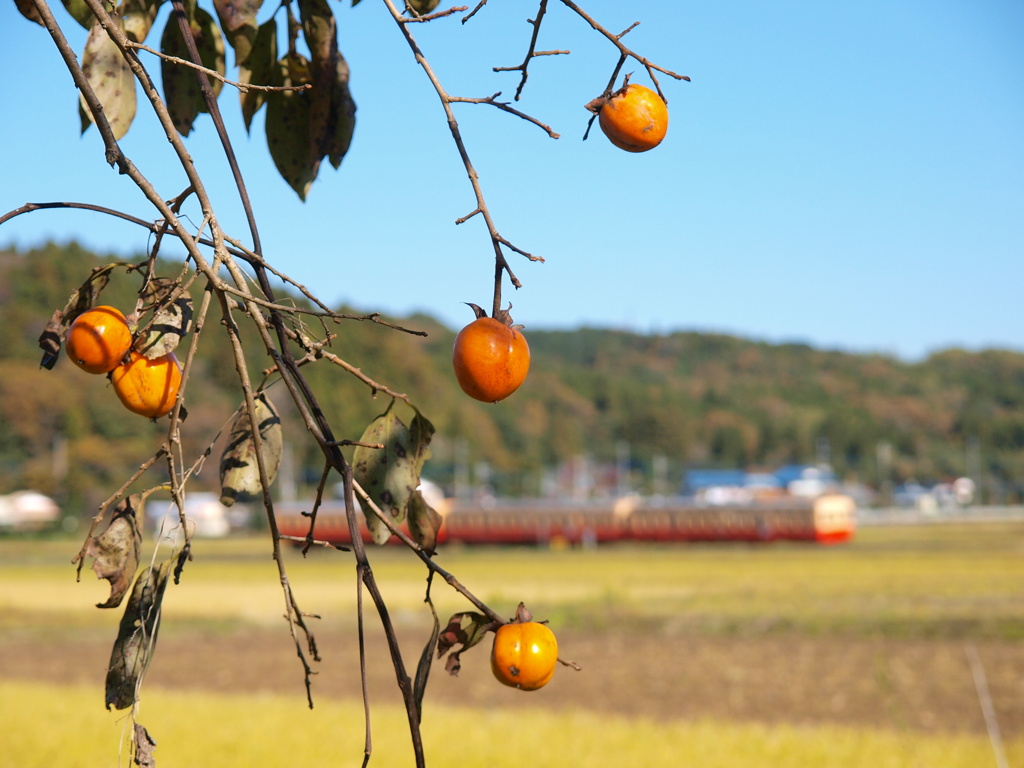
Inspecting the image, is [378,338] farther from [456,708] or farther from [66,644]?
[456,708]

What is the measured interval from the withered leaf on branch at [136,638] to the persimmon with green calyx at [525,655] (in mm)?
344

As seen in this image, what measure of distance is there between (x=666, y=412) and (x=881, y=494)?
2205 cm

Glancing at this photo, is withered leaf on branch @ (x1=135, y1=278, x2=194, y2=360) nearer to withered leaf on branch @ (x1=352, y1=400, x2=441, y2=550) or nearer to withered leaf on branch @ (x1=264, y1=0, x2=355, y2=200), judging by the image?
withered leaf on branch @ (x1=352, y1=400, x2=441, y2=550)

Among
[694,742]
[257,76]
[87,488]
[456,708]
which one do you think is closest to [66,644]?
[456,708]

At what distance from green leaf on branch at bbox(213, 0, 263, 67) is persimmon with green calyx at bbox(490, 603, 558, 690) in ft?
2.81

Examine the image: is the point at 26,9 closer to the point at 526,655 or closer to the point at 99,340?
the point at 99,340

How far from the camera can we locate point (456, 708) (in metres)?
12.1

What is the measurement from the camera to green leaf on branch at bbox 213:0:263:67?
4.66ft

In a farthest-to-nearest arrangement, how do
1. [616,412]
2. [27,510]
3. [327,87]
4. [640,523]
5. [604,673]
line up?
1. [616,412]
2. [27,510]
3. [640,523]
4. [604,673]
5. [327,87]

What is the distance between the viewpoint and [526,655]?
1.04 meters

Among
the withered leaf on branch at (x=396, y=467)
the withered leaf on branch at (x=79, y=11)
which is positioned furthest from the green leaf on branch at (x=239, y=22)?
the withered leaf on branch at (x=396, y=467)

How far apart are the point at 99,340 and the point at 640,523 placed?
46381mm

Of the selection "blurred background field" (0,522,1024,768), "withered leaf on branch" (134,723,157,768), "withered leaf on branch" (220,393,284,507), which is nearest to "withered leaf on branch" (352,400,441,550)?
"withered leaf on branch" (220,393,284,507)

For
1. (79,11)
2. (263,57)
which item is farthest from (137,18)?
(263,57)
